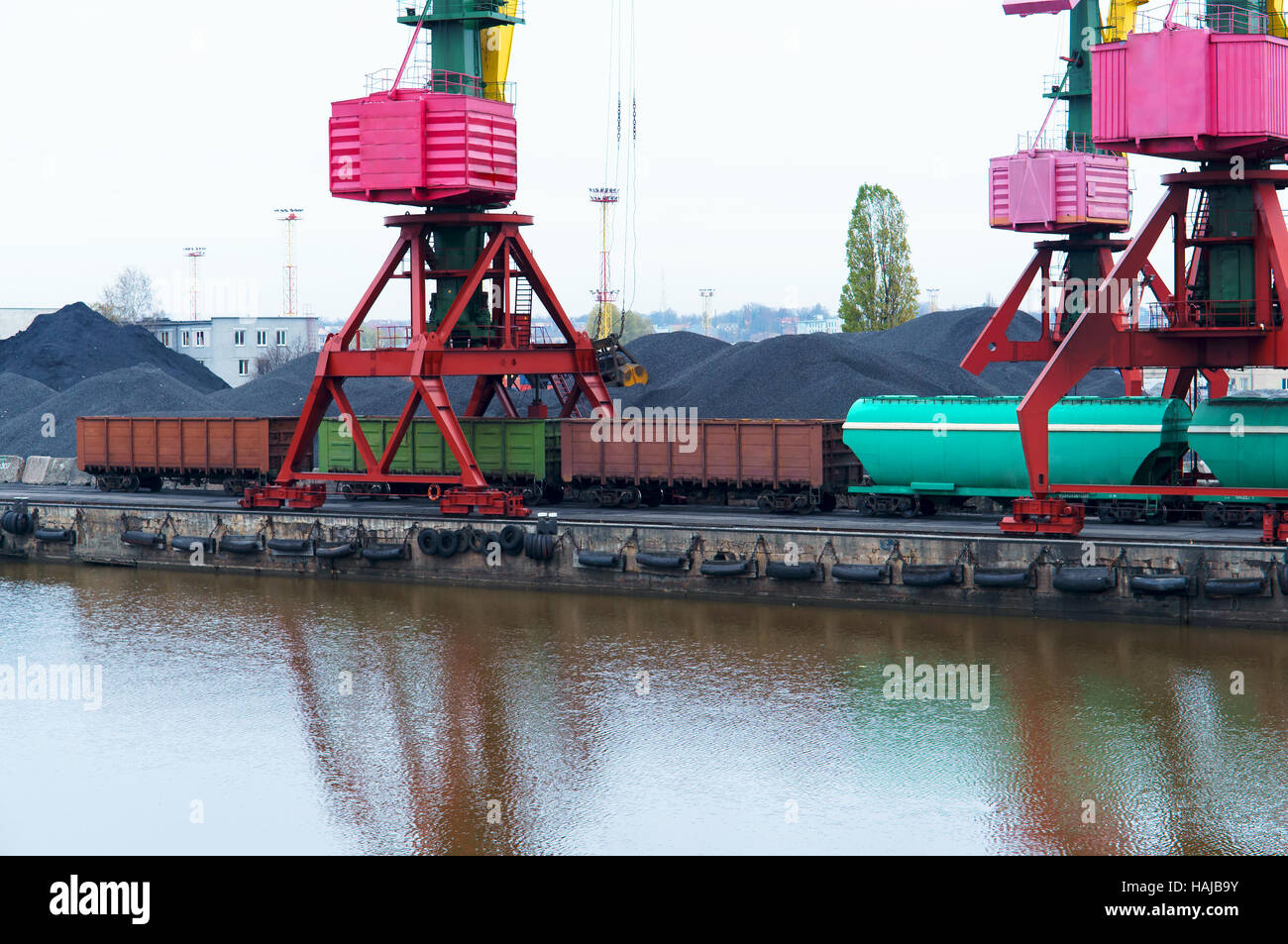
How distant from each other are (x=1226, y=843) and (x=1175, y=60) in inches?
748

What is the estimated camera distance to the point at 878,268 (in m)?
77.2

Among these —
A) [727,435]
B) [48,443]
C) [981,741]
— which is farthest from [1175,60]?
[48,443]

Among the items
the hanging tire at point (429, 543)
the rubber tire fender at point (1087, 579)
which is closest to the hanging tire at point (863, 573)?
the rubber tire fender at point (1087, 579)

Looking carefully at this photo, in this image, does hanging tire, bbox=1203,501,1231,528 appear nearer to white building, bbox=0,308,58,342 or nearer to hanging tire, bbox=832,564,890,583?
hanging tire, bbox=832,564,890,583

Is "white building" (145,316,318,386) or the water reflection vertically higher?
"white building" (145,316,318,386)

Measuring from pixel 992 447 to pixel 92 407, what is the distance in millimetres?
45615

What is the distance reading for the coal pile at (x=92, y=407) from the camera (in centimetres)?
6112

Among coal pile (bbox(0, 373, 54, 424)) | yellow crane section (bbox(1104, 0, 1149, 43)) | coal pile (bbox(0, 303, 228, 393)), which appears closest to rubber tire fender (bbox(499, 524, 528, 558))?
yellow crane section (bbox(1104, 0, 1149, 43))

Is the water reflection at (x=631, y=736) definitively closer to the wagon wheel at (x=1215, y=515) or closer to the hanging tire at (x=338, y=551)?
the hanging tire at (x=338, y=551)

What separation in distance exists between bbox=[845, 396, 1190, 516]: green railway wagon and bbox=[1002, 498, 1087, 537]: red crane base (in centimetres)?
278

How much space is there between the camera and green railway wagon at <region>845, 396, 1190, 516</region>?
109ft

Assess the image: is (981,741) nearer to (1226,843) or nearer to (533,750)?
(1226,843)

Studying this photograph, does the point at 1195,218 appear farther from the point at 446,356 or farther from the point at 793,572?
the point at 446,356

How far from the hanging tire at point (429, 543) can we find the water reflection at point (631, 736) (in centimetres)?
293
